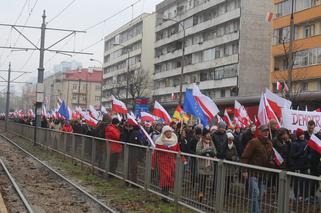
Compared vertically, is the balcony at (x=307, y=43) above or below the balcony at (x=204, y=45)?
below

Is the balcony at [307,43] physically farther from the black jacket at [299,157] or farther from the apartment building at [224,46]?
the black jacket at [299,157]

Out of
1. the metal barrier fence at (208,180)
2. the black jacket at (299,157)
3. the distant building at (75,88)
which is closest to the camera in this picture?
the metal barrier fence at (208,180)

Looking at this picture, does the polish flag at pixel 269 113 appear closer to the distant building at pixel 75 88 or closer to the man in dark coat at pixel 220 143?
the man in dark coat at pixel 220 143

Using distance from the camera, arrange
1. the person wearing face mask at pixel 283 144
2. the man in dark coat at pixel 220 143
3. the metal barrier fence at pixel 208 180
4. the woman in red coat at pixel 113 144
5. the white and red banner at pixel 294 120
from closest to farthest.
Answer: the metal barrier fence at pixel 208 180, the person wearing face mask at pixel 283 144, the man in dark coat at pixel 220 143, the white and red banner at pixel 294 120, the woman in red coat at pixel 113 144

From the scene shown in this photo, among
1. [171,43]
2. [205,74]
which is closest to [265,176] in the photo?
[205,74]

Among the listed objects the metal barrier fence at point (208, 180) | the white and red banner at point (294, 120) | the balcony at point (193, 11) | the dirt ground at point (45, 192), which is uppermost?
the balcony at point (193, 11)

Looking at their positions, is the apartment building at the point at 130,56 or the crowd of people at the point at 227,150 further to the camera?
the apartment building at the point at 130,56

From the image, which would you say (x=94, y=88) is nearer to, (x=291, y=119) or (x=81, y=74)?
(x=81, y=74)

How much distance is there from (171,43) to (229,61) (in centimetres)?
2126

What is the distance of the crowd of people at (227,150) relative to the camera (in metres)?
9.11

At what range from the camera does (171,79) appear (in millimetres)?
89625

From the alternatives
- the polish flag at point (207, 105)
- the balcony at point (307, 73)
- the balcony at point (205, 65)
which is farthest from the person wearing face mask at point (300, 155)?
the balcony at point (205, 65)

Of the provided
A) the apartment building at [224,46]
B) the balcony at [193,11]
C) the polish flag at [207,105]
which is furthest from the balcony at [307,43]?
the polish flag at [207,105]

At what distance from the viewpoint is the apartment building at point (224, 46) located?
2670 inches
